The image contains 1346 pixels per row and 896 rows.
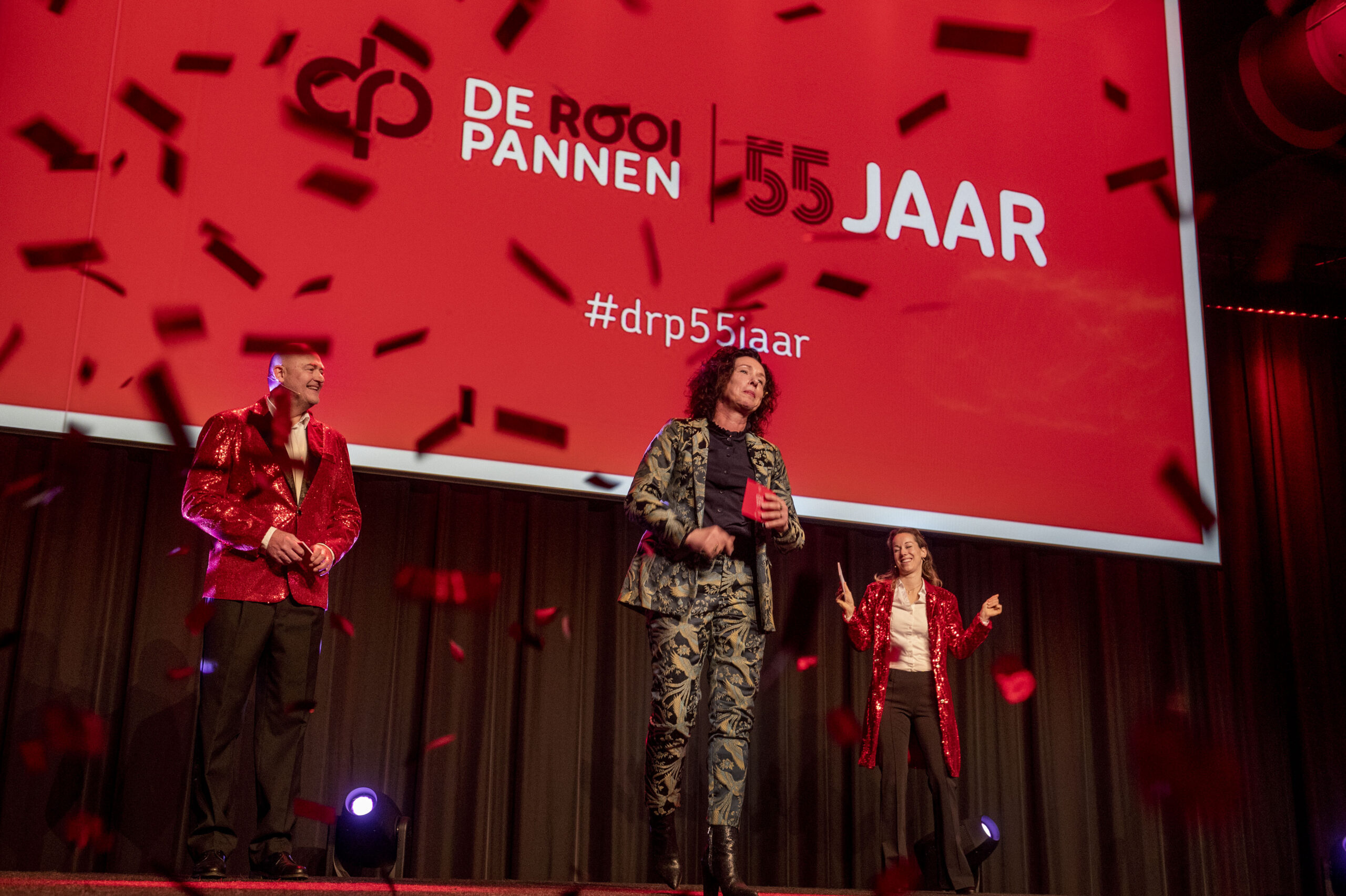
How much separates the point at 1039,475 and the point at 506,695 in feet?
6.84

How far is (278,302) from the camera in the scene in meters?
3.42

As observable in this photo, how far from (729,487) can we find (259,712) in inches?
50.6

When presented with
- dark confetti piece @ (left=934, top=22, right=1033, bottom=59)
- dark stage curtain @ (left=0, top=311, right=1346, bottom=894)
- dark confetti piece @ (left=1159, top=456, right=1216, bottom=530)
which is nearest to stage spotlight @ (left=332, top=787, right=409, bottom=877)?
dark stage curtain @ (left=0, top=311, right=1346, bottom=894)

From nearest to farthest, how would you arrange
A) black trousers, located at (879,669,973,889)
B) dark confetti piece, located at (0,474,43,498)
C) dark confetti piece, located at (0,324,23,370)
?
dark confetti piece, located at (0,324,23,370) → black trousers, located at (879,669,973,889) → dark confetti piece, located at (0,474,43,498)

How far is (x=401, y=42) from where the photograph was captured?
12.0 feet

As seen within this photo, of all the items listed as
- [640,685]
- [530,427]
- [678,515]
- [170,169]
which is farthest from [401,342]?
[640,685]

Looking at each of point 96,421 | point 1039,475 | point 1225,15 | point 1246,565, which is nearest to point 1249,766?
point 1246,565

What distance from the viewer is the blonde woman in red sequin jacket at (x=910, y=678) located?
3.75m

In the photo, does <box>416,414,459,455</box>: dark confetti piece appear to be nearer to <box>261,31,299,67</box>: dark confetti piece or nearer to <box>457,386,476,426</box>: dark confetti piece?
<box>457,386,476,426</box>: dark confetti piece

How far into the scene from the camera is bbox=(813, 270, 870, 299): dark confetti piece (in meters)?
4.01

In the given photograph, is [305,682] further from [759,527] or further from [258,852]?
[759,527]

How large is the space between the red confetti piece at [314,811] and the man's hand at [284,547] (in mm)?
1440

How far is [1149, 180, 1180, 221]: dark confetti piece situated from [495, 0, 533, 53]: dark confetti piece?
2550 mm

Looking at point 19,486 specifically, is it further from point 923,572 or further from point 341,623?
point 923,572
